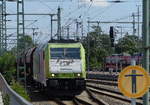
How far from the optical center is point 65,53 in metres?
27.7

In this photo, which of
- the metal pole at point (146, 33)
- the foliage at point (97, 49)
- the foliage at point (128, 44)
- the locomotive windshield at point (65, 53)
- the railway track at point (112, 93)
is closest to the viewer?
the metal pole at point (146, 33)

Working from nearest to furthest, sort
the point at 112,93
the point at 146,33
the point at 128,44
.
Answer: the point at 146,33, the point at 112,93, the point at 128,44

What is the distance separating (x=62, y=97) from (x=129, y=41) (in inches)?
3553

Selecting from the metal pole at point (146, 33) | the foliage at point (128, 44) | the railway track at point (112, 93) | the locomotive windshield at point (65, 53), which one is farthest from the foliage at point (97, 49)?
the metal pole at point (146, 33)

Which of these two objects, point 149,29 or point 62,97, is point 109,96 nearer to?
point 62,97

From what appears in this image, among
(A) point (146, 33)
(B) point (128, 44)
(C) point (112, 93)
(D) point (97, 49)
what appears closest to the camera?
(A) point (146, 33)

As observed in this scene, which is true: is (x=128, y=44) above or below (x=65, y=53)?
above

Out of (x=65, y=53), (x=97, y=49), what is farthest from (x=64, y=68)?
(x=97, y=49)

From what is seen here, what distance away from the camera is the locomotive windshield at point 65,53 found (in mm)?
27562

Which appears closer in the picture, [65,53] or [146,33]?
[146,33]

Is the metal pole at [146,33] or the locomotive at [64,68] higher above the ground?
the metal pole at [146,33]

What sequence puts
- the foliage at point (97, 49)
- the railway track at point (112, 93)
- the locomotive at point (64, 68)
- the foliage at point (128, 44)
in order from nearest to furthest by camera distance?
the railway track at point (112, 93)
the locomotive at point (64, 68)
the foliage at point (97, 49)
the foliage at point (128, 44)

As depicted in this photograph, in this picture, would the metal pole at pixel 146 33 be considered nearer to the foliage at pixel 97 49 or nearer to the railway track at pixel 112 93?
the railway track at pixel 112 93

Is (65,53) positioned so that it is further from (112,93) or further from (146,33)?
(146,33)
